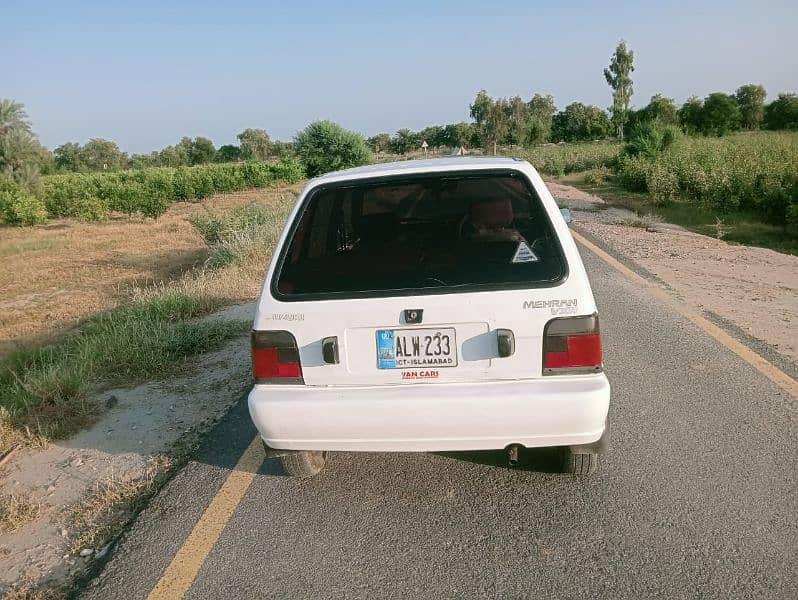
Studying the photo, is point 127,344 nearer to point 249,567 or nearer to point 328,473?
point 328,473

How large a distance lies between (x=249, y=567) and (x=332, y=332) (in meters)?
1.07

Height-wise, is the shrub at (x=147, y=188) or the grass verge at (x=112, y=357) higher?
the grass verge at (x=112, y=357)

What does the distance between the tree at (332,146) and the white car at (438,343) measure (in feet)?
150

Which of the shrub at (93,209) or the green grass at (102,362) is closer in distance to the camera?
the green grass at (102,362)

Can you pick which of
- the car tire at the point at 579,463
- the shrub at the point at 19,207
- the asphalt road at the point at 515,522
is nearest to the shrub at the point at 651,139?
the asphalt road at the point at 515,522

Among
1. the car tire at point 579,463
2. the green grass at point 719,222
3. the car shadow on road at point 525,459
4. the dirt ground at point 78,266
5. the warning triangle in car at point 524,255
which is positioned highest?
the warning triangle in car at point 524,255

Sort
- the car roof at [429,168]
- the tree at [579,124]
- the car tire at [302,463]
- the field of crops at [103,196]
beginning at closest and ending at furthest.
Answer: the car roof at [429,168]
the car tire at [302,463]
the field of crops at [103,196]
the tree at [579,124]

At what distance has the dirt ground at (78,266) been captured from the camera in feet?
42.5

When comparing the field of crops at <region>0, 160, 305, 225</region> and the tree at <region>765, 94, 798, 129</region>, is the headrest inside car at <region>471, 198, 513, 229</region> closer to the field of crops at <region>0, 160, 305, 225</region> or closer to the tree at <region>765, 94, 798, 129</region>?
the field of crops at <region>0, 160, 305, 225</region>

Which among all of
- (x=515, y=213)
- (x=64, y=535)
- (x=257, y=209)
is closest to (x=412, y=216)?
(x=515, y=213)

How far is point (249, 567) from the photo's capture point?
9.14 feet

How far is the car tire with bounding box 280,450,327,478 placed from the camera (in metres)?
3.38

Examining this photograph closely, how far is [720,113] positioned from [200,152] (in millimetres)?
86438

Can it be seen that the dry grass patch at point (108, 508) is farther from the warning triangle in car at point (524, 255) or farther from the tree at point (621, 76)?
the tree at point (621, 76)
